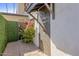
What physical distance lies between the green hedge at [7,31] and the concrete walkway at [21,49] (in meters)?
0.07

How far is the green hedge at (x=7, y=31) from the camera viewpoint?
2.11 metres

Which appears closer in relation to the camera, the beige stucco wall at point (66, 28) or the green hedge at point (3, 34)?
the beige stucco wall at point (66, 28)

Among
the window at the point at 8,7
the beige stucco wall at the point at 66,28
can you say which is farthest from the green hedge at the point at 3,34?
the beige stucco wall at the point at 66,28

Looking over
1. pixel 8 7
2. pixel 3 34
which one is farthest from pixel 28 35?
pixel 8 7

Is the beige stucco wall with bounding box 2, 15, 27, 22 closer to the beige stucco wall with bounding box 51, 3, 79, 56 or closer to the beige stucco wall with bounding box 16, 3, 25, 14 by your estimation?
the beige stucco wall with bounding box 16, 3, 25, 14

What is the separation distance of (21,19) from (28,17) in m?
0.11

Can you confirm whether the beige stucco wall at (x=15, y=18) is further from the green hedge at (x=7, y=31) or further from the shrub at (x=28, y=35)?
the shrub at (x=28, y=35)

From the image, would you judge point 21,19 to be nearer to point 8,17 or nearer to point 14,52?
point 8,17

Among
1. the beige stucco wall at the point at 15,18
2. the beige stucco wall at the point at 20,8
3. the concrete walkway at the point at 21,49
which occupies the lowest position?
the concrete walkway at the point at 21,49

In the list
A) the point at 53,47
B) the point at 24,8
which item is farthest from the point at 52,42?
the point at 24,8

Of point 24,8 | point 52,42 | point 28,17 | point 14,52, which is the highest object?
point 24,8

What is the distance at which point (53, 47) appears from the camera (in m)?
2.13

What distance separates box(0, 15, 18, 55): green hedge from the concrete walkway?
0.07 m

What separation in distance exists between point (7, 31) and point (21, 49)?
348 mm
